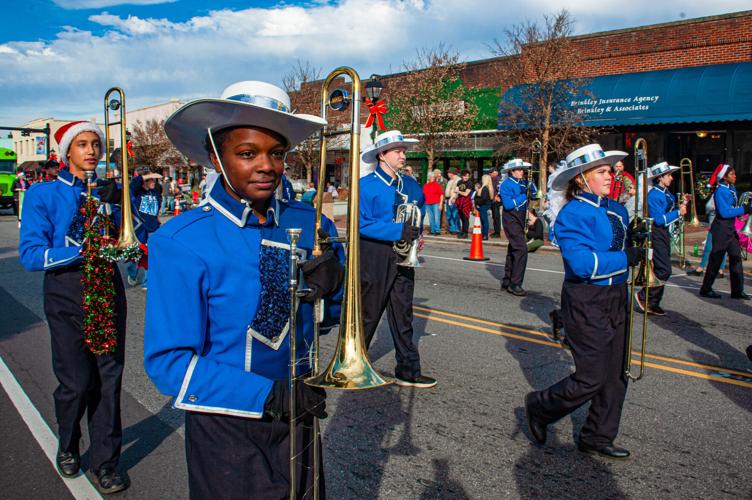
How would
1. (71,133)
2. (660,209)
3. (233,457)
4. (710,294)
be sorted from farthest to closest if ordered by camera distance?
(710,294)
(660,209)
(71,133)
(233,457)

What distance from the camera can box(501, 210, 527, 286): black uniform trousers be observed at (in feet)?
32.9

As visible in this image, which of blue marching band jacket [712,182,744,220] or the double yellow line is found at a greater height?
blue marching band jacket [712,182,744,220]

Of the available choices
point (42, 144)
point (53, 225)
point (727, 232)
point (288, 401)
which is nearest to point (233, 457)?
point (288, 401)

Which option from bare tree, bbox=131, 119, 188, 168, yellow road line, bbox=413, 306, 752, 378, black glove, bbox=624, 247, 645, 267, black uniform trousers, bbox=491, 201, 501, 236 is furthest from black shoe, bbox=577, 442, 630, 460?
bare tree, bbox=131, 119, 188, 168

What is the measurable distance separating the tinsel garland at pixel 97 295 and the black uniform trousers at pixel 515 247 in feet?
23.6

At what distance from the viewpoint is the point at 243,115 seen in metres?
2.05

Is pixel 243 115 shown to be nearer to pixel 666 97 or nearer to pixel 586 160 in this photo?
pixel 586 160

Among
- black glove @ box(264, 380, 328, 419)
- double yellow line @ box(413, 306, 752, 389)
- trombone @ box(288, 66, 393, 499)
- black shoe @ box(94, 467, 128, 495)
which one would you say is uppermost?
trombone @ box(288, 66, 393, 499)

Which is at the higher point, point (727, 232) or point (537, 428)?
point (727, 232)

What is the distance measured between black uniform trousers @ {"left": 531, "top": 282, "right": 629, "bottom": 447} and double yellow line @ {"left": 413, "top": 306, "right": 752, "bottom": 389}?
229 cm

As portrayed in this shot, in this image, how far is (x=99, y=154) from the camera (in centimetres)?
424

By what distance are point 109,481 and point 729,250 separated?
9046 mm

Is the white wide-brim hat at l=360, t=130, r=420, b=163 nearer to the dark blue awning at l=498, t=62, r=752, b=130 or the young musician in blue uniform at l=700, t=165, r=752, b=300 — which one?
the young musician in blue uniform at l=700, t=165, r=752, b=300

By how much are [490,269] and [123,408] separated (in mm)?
8746
